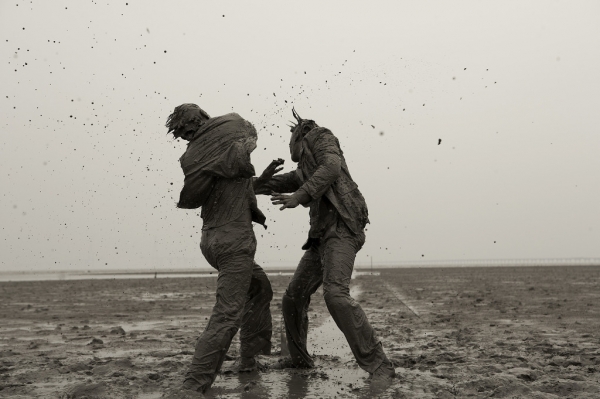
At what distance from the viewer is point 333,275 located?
560 cm

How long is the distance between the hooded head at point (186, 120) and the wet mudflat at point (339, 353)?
2137 millimetres

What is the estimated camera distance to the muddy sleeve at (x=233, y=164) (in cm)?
517

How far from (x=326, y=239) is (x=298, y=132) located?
1130mm

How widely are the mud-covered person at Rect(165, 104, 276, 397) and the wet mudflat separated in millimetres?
469

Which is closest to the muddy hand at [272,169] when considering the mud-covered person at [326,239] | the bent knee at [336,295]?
the mud-covered person at [326,239]

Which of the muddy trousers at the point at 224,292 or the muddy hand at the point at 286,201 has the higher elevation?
the muddy hand at the point at 286,201

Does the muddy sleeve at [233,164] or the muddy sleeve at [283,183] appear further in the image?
the muddy sleeve at [283,183]

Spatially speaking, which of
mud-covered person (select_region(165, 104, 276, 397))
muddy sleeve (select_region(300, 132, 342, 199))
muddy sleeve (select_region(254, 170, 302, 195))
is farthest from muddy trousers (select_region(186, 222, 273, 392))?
muddy sleeve (select_region(254, 170, 302, 195))

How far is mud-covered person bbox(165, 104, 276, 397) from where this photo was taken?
5.04 m

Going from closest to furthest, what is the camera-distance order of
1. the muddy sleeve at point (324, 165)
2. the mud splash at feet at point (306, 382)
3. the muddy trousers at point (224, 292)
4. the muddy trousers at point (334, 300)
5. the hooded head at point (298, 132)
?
Answer: the muddy trousers at point (224, 292) < the mud splash at feet at point (306, 382) < the muddy trousers at point (334, 300) < the muddy sleeve at point (324, 165) < the hooded head at point (298, 132)

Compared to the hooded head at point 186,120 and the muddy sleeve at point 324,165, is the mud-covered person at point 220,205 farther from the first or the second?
the muddy sleeve at point 324,165

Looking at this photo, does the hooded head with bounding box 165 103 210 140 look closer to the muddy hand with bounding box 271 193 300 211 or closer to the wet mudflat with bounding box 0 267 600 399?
the muddy hand with bounding box 271 193 300 211

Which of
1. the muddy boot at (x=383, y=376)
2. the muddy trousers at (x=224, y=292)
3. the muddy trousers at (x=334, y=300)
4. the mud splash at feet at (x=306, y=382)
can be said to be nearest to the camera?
the muddy trousers at (x=224, y=292)

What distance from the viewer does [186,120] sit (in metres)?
5.48
